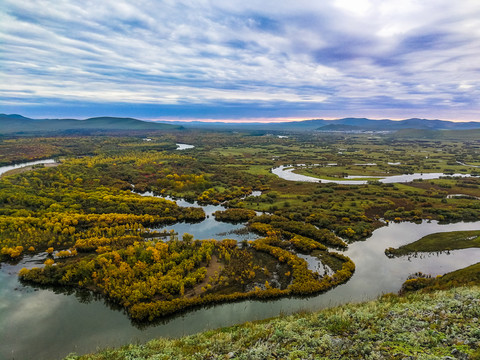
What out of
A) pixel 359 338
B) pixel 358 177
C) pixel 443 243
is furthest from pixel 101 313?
pixel 358 177

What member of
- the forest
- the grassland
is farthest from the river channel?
the grassland

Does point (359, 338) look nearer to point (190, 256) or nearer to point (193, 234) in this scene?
point (190, 256)

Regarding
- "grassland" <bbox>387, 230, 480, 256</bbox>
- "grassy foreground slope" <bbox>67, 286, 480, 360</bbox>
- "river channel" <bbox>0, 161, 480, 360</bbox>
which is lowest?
"river channel" <bbox>0, 161, 480, 360</bbox>

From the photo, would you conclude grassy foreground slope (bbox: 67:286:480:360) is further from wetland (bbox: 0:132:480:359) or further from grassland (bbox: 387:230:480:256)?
grassland (bbox: 387:230:480:256)

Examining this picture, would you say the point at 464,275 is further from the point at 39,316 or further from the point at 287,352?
the point at 39,316

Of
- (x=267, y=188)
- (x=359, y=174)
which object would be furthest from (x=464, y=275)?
(x=359, y=174)

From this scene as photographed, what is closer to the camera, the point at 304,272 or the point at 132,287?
the point at 132,287
